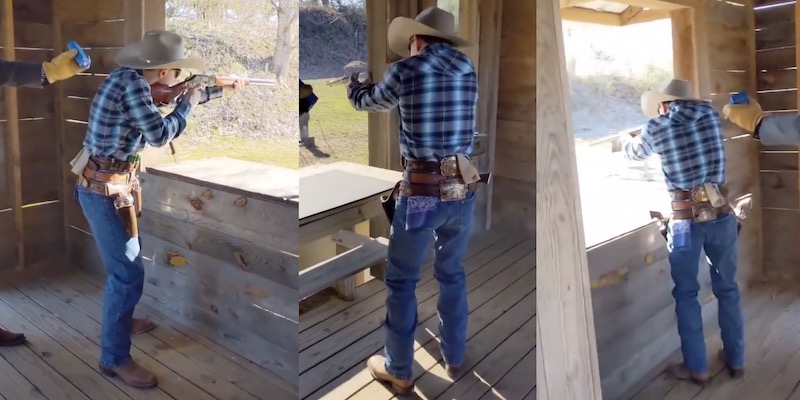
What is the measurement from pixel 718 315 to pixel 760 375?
5.1 inches

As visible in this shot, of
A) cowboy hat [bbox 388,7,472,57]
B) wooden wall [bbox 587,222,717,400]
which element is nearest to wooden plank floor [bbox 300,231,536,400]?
wooden wall [bbox 587,222,717,400]

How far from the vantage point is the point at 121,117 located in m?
1.17

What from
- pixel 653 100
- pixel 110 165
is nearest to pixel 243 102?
pixel 110 165

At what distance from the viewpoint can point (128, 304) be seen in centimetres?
124

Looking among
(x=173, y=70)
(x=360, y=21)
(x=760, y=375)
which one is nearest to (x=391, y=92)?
(x=360, y=21)

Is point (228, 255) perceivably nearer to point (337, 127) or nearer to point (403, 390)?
point (337, 127)

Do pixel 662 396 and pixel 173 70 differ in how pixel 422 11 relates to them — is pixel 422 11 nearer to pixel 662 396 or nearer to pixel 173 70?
pixel 173 70

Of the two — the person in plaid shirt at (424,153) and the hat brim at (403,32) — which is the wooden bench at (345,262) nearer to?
the person in plaid shirt at (424,153)

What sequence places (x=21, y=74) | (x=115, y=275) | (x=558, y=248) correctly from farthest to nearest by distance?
(x=558, y=248), (x=115, y=275), (x=21, y=74)

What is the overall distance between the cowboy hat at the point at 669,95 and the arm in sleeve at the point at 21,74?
1.10 metres

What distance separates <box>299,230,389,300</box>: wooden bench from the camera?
127 cm

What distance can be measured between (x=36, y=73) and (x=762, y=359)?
1430 mm

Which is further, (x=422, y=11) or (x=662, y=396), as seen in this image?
Answer: (x=662, y=396)

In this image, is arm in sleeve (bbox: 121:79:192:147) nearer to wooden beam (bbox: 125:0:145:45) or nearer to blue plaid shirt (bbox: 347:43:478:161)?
wooden beam (bbox: 125:0:145:45)
